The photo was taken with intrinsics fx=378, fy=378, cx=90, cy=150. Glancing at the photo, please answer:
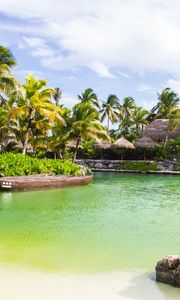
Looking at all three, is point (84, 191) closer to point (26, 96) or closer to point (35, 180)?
point (35, 180)

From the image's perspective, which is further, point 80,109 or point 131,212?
point 80,109

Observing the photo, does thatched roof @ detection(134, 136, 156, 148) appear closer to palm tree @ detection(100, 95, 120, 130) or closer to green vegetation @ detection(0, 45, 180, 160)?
green vegetation @ detection(0, 45, 180, 160)

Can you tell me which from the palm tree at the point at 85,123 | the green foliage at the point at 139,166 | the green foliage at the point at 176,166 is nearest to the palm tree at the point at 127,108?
the green foliage at the point at 139,166

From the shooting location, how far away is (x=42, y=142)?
24875mm

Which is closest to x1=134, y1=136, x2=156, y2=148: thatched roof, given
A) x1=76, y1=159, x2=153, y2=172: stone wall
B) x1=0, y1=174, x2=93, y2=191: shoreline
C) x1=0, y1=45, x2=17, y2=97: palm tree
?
x1=76, y1=159, x2=153, y2=172: stone wall

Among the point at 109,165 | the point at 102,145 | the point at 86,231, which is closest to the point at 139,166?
the point at 109,165

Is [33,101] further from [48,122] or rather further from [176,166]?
[176,166]

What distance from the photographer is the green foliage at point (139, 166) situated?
27484mm

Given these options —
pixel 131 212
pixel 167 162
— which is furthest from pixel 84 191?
pixel 167 162

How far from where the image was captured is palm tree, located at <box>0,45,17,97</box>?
16.9m

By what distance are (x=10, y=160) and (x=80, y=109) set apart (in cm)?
792

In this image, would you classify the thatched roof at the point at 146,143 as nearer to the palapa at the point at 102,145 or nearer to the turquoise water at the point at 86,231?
the palapa at the point at 102,145

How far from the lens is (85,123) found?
883 inches

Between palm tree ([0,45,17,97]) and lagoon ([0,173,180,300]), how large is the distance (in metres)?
5.66
